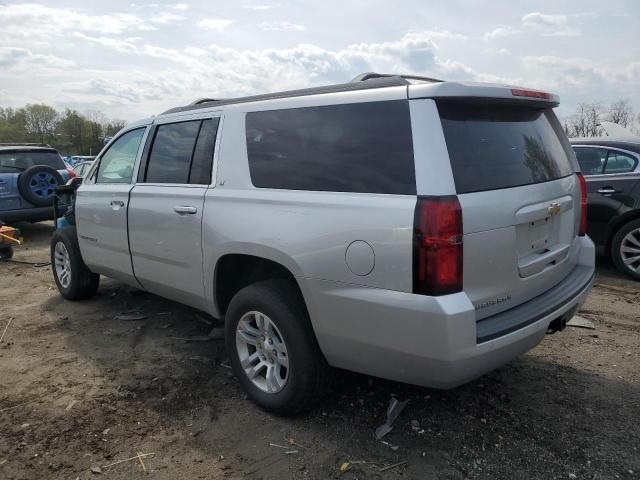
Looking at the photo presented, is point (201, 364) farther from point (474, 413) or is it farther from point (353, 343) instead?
point (474, 413)

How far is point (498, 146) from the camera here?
273 cm

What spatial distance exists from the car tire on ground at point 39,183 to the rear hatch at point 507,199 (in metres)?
8.39

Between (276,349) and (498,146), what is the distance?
1711 millimetres

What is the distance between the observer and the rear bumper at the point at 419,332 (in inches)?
92.3

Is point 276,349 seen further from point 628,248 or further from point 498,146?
point 628,248

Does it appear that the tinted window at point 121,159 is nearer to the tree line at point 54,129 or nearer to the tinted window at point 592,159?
the tinted window at point 592,159

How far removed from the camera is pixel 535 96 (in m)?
2.96

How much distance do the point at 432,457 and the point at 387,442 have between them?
262 mm

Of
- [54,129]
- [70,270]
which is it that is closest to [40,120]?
[54,129]

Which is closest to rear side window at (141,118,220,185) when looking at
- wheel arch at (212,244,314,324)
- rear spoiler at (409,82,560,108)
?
wheel arch at (212,244,314,324)

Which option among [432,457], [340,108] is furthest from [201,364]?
[340,108]

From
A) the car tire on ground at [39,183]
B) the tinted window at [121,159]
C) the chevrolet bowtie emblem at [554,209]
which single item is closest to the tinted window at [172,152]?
the tinted window at [121,159]

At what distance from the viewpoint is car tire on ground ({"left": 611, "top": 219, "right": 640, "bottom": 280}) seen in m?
5.89

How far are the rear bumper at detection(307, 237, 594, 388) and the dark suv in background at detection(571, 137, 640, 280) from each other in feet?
12.1
